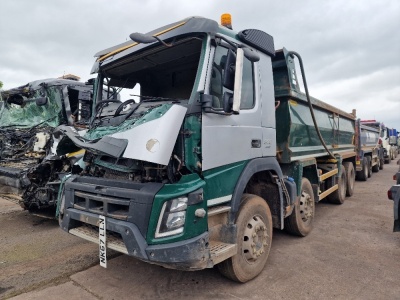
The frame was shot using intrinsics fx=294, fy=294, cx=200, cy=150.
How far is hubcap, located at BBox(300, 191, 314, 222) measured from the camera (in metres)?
4.65

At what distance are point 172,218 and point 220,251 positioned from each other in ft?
1.89

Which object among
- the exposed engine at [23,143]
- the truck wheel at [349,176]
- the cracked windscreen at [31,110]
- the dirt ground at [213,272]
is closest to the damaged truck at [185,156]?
the dirt ground at [213,272]

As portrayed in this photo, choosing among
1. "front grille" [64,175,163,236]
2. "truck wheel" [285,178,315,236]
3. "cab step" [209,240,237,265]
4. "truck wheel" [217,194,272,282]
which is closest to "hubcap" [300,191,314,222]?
"truck wheel" [285,178,315,236]

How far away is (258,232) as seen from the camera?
3.23 metres

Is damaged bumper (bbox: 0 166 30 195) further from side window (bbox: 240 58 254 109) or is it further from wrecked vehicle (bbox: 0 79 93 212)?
side window (bbox: 240 58 254 109)

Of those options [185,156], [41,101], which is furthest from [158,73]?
[41,101]

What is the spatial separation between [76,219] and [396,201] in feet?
13.6

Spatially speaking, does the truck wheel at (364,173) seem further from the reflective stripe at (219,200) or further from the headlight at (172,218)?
the headlight at (172,218)

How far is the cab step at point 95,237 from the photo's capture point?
2.55 metres

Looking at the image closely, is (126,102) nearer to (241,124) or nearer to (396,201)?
(241,124)

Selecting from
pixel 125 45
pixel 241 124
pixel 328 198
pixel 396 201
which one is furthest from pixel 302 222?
pixel 125 45

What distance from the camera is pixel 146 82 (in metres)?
3.93

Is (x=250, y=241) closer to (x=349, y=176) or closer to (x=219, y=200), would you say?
(x=219, y=200)

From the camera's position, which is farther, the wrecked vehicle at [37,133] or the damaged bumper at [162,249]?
the wrecked vehicle at [37,133]
